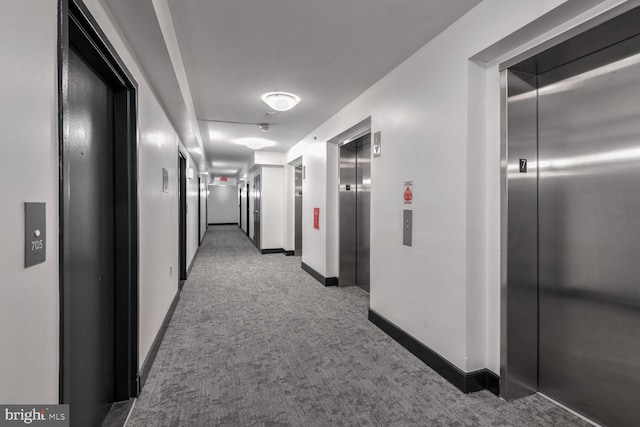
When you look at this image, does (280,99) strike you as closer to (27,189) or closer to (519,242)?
(519,242)

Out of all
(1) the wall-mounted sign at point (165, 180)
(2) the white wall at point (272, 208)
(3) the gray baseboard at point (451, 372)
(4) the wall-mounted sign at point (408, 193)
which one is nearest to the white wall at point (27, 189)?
(1) the wall-mounted sign at point (165, 180)

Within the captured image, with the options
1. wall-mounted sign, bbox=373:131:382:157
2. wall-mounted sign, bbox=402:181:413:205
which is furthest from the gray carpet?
wall-mounted sign, bbox=373:131:382:157

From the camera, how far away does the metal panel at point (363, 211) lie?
16.3 ft

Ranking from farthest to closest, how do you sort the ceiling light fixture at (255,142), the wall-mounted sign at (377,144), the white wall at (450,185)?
the ceiling light fixture at (255,142) < the wall-mounted sign at (377,144) < the white wall at (450,185)

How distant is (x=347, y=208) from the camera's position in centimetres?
535

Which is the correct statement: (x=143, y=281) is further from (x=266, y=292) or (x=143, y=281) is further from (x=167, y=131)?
(x=266, y=292)

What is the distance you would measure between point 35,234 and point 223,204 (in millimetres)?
18705

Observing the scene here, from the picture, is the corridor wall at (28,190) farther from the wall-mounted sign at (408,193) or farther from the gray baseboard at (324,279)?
the gray baseboard at (324,279)

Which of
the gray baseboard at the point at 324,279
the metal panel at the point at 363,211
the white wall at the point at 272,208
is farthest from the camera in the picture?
the white wall at the point at 272,208

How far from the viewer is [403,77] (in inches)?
125

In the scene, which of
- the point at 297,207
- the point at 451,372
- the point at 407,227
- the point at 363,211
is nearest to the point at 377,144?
the point at 407,227

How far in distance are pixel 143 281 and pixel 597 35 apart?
3504 mm

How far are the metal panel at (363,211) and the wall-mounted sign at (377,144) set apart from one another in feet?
3.95

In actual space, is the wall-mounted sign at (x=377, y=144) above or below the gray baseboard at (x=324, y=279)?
above
